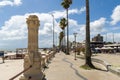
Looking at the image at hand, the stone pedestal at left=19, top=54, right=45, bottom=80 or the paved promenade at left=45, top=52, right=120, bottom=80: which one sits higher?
the stone pedestal at left=19, top=54, right=45, bottom=80

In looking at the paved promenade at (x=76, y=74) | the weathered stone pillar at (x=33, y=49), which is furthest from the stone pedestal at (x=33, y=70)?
the paved promenade at (x=76, y=74)

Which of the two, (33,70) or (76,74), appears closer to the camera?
(33,70)

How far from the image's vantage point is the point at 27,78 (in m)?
12.2

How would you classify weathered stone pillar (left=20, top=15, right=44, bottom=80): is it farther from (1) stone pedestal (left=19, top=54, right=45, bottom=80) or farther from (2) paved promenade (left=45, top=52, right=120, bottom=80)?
(2) paved promenade (left=45, top=52, right=120, bottom=80)

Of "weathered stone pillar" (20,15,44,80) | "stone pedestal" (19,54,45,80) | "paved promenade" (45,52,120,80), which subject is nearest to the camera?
"stone pedestal" (19,54,45,80)

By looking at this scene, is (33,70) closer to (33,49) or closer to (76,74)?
A: (33,49)

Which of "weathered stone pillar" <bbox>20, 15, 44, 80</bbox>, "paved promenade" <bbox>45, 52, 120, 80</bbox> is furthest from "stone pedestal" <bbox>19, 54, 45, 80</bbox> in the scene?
"paved promenade" <bbox>45, 52, 120, 80</bbox>

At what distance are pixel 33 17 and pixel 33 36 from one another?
39.8 inches

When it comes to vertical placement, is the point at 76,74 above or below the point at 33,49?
below

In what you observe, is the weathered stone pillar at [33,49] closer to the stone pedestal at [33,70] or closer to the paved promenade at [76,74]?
the stone pedestal at [33,70]

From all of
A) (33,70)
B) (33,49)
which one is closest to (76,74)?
(33,70)

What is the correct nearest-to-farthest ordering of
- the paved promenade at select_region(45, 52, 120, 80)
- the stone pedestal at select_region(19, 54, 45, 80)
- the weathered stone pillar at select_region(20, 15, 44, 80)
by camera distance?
the stone pedestal at select_region(19, 54, 45, 80), the weathered stone pillar at select_region(20, 15, 44, 80), the paved promenade at select_region(45, 52, 120, 80)

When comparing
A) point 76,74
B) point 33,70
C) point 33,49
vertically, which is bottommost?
point 76,74

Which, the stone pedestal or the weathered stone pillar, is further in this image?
the weathered stone pillar
